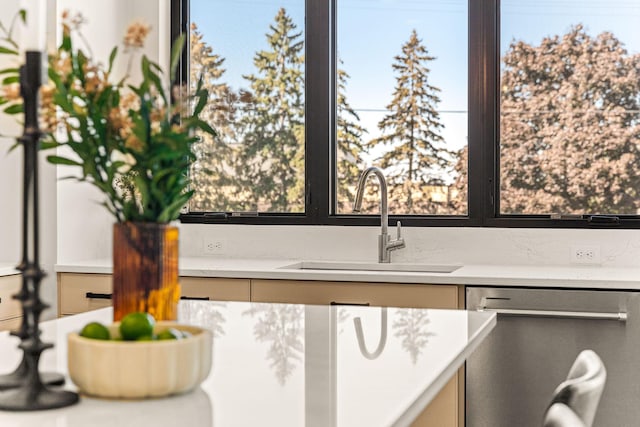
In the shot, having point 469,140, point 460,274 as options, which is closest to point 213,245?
point 469,140

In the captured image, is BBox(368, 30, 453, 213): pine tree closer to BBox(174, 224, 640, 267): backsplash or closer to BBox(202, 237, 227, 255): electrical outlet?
BBox(174, 224, 640, 267): backsplash

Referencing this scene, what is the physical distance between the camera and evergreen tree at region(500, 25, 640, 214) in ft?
12.0

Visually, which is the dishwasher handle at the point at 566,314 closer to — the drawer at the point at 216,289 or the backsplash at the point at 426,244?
the backsplash at the point at 426,244

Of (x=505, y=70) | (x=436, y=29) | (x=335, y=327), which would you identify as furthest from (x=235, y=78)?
(x=335, y=327)

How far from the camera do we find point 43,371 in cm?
137

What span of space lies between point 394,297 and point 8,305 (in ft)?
5.08

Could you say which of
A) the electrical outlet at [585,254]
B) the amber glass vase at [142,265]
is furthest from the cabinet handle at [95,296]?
the amber glass vase at [142,265]

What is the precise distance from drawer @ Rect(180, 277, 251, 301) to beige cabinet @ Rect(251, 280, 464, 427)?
0.04 m

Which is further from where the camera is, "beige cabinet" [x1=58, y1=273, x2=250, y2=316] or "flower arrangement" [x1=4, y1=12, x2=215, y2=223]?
"beige cabinet" [x1=58, y1=273, x2=250, y2=316]

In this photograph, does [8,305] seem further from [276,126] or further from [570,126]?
[570,126]

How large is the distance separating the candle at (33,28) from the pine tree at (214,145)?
3.07 m

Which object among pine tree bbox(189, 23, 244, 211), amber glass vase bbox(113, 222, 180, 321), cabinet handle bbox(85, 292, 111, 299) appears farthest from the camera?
pine tree bbox(189, 23, 244, 211)

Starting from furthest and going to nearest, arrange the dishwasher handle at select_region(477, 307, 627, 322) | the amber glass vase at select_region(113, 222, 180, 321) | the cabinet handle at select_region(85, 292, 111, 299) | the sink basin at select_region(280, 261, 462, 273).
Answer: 1. the sink basin at select_region(280, 261, 462, 273)
2. the cabinet handle at select_region(85, 292, 111, 299)
3. the dishwasher handle at select_region(477, 307, 627, 322)
4. the amber glass vase at select_region(113, 222, 180, 321)

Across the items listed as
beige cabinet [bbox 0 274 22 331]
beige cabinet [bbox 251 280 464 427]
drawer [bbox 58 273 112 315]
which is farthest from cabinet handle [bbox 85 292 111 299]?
beige cabinet [bbox 251 280 464 427]
